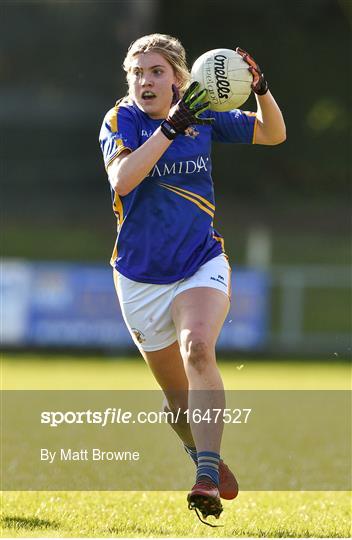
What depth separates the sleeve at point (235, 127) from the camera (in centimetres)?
504

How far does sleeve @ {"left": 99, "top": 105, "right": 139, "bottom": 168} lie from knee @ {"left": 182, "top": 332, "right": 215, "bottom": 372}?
84 cm

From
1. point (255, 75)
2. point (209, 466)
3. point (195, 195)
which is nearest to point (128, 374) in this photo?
point (195, 195)

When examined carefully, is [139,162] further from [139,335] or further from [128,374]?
[128,374]

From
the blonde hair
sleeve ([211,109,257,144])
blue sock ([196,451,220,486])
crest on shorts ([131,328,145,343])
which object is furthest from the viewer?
sleeve ([211,109,257,144])

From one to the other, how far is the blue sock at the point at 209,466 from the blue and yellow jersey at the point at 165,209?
0.79 meters

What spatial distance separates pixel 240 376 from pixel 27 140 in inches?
644

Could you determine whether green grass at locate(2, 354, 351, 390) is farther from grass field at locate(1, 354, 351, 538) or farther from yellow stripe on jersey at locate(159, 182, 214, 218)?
yellow stripe on jersey at locate(159, 182, 214, 218)

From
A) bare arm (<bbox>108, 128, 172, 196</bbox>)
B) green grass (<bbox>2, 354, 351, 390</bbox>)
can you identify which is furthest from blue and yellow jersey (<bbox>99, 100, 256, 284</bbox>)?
green grass (<bbox>2, 354, 351, 390</bbox>)

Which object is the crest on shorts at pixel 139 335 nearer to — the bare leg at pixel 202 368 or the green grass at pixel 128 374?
the bare leg at pixel 202 368

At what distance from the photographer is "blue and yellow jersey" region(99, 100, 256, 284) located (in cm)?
479

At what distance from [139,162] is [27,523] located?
5.40 feet

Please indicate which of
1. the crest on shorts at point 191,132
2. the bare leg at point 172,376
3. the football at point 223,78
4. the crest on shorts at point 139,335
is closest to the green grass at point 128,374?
the bare leg at point 172,376

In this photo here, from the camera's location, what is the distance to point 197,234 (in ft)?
15.9

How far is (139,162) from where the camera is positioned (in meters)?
4.52
